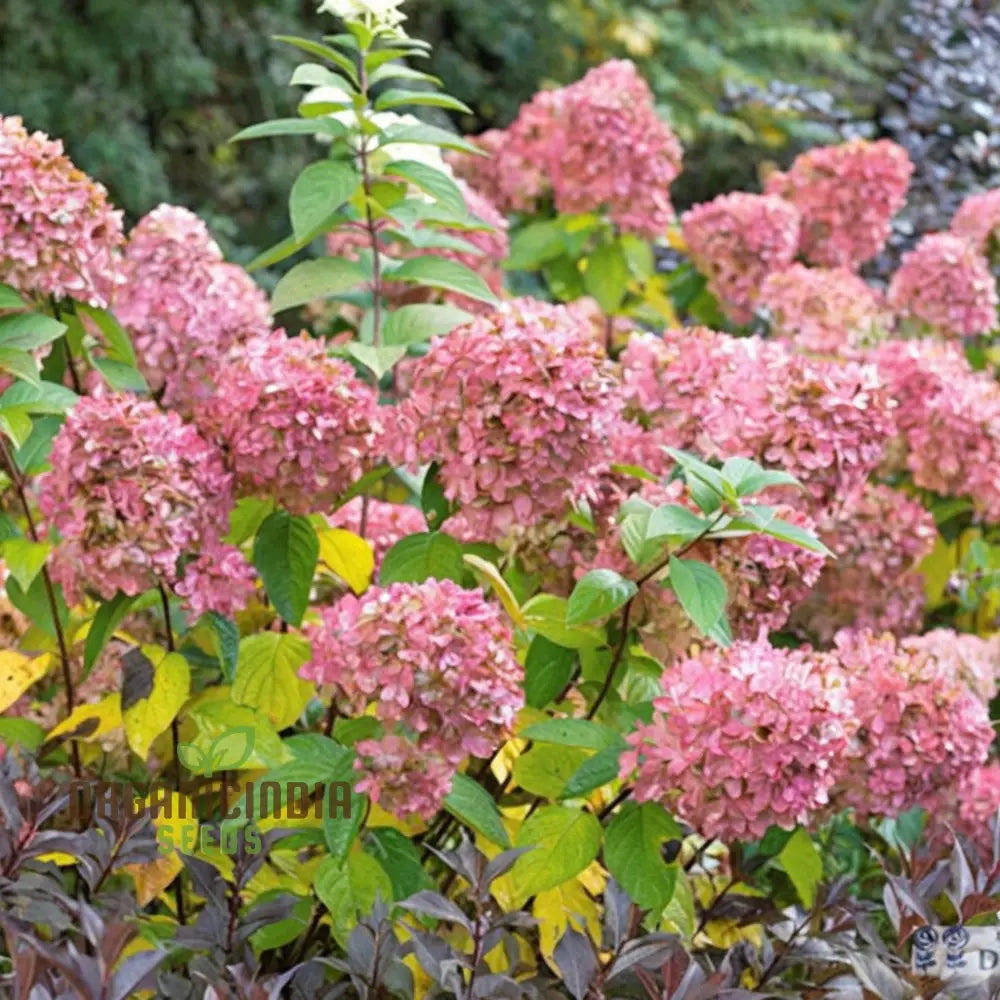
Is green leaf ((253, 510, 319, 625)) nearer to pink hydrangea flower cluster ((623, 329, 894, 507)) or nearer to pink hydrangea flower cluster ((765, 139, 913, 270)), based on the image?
pink hydrangea flower cluster ((623, 329, 894, 507))

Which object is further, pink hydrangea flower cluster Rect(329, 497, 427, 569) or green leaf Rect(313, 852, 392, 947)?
pink hydrangea flower cluster Rect(329, 497, 427, 569)

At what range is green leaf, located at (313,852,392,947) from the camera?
3.92ft

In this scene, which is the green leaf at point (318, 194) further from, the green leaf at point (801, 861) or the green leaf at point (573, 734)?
the green leaf at point (801, 861)

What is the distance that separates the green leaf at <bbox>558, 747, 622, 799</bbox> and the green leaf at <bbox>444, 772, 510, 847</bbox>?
2.7 inches

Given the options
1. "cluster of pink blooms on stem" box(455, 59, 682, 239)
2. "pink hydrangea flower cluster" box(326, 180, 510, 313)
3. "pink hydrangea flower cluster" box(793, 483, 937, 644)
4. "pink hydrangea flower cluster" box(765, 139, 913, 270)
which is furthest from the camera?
"pink hydrangea flower cluster" box(765, 139, 913, 270)

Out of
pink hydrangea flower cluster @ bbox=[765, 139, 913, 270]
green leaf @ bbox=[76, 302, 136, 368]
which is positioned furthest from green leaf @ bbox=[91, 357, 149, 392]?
pink hydrangea flower cluster @ bbox=[765, 139, 913, 270]

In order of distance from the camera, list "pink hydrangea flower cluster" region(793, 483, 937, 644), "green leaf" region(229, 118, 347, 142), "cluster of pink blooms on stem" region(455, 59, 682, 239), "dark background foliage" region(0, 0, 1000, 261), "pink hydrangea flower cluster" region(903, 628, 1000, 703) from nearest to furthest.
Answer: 1. "green leaf" region(229, 118, 347, 142)
2. "pink hydrangea flower cluster" region(903, 628, 1000, 703)
3. "pink hydrangea flower cluster" region(793, 483, 937, 644)
4. "cluster of pink blooms on stem" region(455, 59, 682, 239)
5. "dark background foliage" region(0, 0, 1000, 261)

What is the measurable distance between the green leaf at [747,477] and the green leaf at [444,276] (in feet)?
1.34

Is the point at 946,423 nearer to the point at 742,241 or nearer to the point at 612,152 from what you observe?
the point at 742,241

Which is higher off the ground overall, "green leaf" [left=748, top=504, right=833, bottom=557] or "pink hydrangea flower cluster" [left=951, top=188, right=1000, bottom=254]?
"green leaf" [left=748, top=504, right=833, bottom=557]

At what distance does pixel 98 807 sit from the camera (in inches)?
50.3

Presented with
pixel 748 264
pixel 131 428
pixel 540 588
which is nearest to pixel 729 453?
pixel 540 588

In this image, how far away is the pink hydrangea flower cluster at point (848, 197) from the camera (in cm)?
267

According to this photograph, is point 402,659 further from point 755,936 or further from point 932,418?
point 932,418
